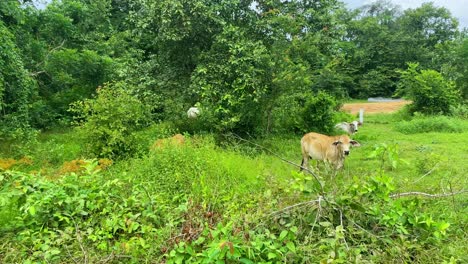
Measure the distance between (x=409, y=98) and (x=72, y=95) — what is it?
40.9 feet

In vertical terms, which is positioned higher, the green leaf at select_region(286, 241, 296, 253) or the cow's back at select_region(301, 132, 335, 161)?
the green leaf at select_region(286, 241, 296, 253)

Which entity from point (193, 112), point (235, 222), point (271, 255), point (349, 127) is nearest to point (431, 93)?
point (349, 127)

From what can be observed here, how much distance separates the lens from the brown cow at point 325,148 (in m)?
6.97

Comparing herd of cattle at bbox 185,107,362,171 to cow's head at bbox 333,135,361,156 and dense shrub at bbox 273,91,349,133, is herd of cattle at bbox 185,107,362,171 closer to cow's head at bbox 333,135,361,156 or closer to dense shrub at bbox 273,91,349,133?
cow's head at bbox 333,135,361,156

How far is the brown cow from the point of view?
6.97m

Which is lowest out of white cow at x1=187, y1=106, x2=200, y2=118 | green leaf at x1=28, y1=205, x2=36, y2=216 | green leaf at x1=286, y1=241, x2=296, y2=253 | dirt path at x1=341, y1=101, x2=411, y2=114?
dirt path at x1=341, y1=101, x2=411, y2=114

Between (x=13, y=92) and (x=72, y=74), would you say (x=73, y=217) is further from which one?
(x=72, y=74)

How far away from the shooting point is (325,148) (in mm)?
7449

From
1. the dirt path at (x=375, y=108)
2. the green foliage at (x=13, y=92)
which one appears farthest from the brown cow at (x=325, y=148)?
the dirt path at (x=375, y=108)

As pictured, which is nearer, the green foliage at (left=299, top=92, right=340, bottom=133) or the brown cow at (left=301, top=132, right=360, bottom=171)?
the brown cow at (left=301, top=132, right=360, bottom=171)

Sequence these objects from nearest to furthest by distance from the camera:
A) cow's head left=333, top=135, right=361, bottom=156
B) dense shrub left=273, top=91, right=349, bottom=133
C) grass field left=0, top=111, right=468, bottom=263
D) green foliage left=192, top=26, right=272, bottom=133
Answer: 1. grass field left=0, top=111, right=468, bottom=263
2. cow's head left=333, top=135, right=361, bottom=156
3. green foliage left=192, top=26, right=272, bottom=133
4. dense shrub left=273, top=91, right=349, bottom=133

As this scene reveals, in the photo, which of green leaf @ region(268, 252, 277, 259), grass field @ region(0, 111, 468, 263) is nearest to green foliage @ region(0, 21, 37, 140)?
grass field @ region(0, 111, 468, 263)

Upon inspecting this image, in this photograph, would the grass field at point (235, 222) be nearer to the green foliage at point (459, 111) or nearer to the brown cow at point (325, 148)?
the brown cow at point (325, 148)

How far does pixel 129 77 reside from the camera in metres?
9.96
